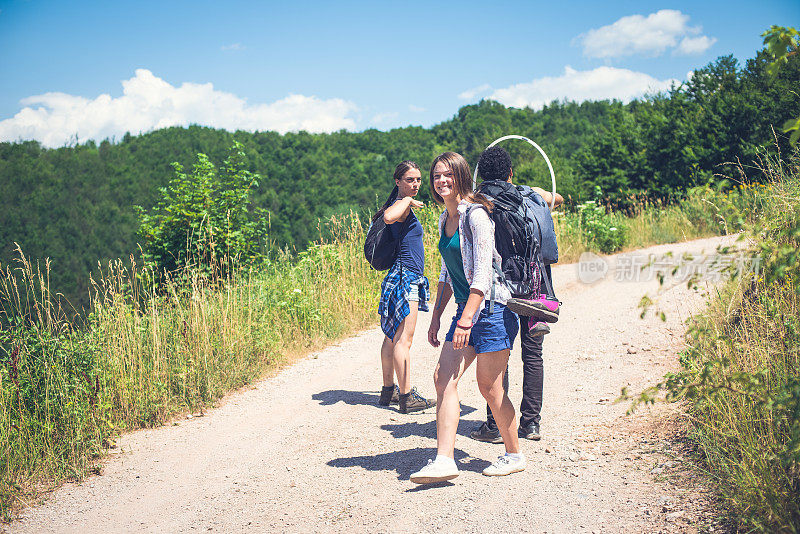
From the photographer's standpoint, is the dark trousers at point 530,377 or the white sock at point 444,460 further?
the dark trousers at point 530,377

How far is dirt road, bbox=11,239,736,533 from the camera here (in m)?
3.44

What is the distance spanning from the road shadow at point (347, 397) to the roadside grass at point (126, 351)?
101 centimetres

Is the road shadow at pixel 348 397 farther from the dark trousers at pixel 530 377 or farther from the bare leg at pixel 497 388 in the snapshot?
the bare leg at pixel 497 388

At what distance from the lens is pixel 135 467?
15.3ft

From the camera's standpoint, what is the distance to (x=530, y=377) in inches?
173

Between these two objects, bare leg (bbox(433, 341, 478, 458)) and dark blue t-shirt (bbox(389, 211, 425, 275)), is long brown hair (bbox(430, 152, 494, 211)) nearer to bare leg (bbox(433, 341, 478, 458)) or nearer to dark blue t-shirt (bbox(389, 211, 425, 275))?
bare leg (bbox(433, 341, 478, 458))

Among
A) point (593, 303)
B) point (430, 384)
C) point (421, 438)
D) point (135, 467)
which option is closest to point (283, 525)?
point (421, 438)

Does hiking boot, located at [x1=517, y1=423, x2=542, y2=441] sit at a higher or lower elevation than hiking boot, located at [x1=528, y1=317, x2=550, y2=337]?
lower

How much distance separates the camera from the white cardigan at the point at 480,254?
135 inches

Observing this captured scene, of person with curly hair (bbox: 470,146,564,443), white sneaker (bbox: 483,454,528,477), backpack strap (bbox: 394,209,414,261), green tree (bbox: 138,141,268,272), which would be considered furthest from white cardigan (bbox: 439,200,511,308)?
green tree (bbox: 138,141,268,272)

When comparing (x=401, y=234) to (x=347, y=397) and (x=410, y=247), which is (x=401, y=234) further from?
(x=347, y=397)

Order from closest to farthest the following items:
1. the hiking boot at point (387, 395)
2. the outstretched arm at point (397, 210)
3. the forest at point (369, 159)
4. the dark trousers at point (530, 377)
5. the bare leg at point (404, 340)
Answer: the dark trousers at point (530, 377)
the outstretched arm at point (397, 210)
the bare leg at point (404, 340)
the hiking boot at point (387, 395)
the forest at point (369, 159)

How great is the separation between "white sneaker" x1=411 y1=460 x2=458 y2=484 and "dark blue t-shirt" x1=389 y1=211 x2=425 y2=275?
1.86 m

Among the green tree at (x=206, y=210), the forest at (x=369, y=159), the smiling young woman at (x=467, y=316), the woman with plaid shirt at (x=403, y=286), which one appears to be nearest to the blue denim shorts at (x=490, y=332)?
the smiling young woman at (x=467, y=316)
